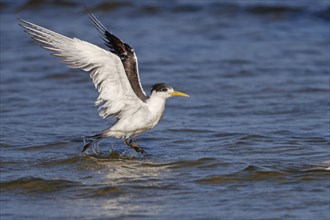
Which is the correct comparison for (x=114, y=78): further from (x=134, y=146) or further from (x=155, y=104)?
(x=134, y=146)

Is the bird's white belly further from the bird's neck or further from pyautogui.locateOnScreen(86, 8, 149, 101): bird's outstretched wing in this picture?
pyautogui.locateOnScreen(86, 8, 149, 101): bird's outstretched wing

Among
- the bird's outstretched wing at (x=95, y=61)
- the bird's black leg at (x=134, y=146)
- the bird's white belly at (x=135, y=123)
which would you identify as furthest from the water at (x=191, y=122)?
the bird's outstretched wing at (x=95, y=61)

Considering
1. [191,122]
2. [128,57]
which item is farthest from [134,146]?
[191,122]

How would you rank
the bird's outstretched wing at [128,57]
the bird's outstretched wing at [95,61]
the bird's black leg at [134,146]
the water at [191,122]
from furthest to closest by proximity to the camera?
1. the bird's black leg at [134,146]
2. the bird's outstretched wing at [128,57]
3. the bird's outstretched wing at [95,61]
4. the water at [191,122]

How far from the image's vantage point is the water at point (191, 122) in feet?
23.4

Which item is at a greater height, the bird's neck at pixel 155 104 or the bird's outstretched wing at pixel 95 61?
the bird's outstretched wing at pixel 95 61

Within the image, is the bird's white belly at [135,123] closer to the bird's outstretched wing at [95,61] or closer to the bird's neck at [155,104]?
the bird's neck at [155,104]

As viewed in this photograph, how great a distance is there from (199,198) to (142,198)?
0.47 m

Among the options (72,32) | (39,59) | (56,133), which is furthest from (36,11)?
(56,133)

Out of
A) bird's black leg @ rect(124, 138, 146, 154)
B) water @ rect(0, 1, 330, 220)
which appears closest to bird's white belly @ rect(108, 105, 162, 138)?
bird's black leg @ rect(124, 138, 146, 154)

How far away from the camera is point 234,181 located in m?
7.66

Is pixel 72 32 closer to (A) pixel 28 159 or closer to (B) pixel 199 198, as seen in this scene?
(A) pixel 28 159

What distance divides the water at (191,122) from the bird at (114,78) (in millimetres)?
350

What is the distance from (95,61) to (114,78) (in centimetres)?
25
